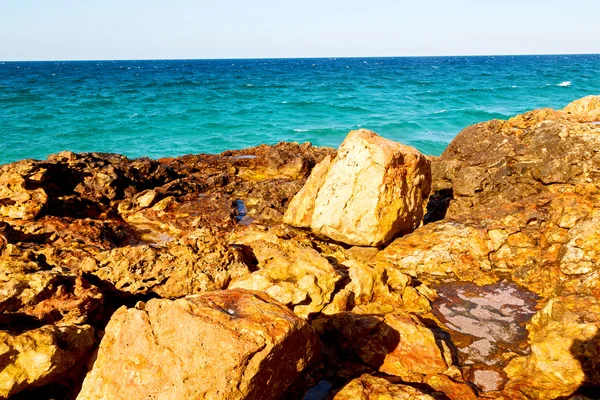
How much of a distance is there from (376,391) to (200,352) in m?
1.80

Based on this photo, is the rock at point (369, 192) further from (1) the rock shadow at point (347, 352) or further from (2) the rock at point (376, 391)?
(2) the rock at point (376, 391)

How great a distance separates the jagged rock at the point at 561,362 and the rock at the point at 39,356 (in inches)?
173

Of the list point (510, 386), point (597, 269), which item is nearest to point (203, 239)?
point (510, 386)

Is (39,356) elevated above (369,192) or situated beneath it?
situated beneath

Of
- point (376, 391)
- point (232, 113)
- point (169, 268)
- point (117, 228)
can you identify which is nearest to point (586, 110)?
point (376, 391)

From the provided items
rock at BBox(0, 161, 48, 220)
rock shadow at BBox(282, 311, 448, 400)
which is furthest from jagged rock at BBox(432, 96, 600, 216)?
rock at BBox(0, 161, 48, 220)

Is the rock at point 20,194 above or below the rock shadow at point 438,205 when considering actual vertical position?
above

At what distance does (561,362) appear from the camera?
4.63 metres

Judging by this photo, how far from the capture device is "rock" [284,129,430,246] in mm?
7898

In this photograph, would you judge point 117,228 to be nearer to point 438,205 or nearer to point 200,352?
point 200,352

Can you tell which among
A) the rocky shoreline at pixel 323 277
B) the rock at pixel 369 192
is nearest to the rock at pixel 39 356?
the rocky shoreline at pixel 323 277

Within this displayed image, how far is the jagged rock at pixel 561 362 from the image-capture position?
451 centimetres

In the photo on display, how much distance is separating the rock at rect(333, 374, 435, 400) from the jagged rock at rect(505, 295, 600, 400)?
129 centimetres

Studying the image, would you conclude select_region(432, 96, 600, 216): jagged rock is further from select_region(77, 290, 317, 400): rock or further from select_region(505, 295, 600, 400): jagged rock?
select_region(77, 290, 317, 400): rock
